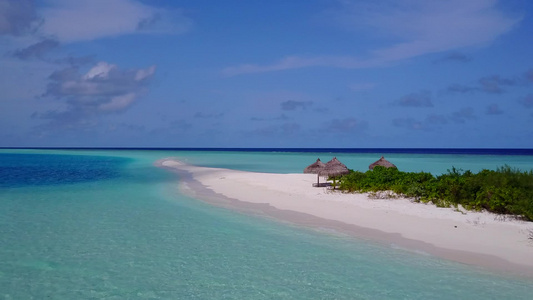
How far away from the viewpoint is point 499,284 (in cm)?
788

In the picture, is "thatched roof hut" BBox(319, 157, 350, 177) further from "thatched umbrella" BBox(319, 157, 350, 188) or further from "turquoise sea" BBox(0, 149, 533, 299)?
"turquoise sea" BBox(0, 149, 533, 299)

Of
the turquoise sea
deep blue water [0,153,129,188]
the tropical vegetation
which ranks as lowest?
the turquoise sea

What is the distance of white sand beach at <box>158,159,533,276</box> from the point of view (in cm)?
976

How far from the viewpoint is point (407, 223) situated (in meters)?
12.9

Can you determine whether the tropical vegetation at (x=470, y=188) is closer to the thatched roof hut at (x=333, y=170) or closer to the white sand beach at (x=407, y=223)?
the white sand beach at (x=407, y=223)

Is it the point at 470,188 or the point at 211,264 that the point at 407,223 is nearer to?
the point at 470,188

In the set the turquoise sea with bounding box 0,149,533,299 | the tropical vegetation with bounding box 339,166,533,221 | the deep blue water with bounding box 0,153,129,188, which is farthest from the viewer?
the deep blue water with bounding box 0,153,129,188

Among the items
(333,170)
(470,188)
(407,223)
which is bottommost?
(407,223)

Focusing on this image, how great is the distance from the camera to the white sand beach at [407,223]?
9.76 metres

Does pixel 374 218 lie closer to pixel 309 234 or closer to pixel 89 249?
pixel 309 234

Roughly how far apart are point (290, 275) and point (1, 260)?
7269 millimetres

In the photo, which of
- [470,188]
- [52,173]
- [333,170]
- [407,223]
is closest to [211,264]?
[407,223]

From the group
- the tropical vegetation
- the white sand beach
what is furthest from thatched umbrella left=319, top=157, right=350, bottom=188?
the tropical vegetation

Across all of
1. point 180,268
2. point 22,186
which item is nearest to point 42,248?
point 180,268
